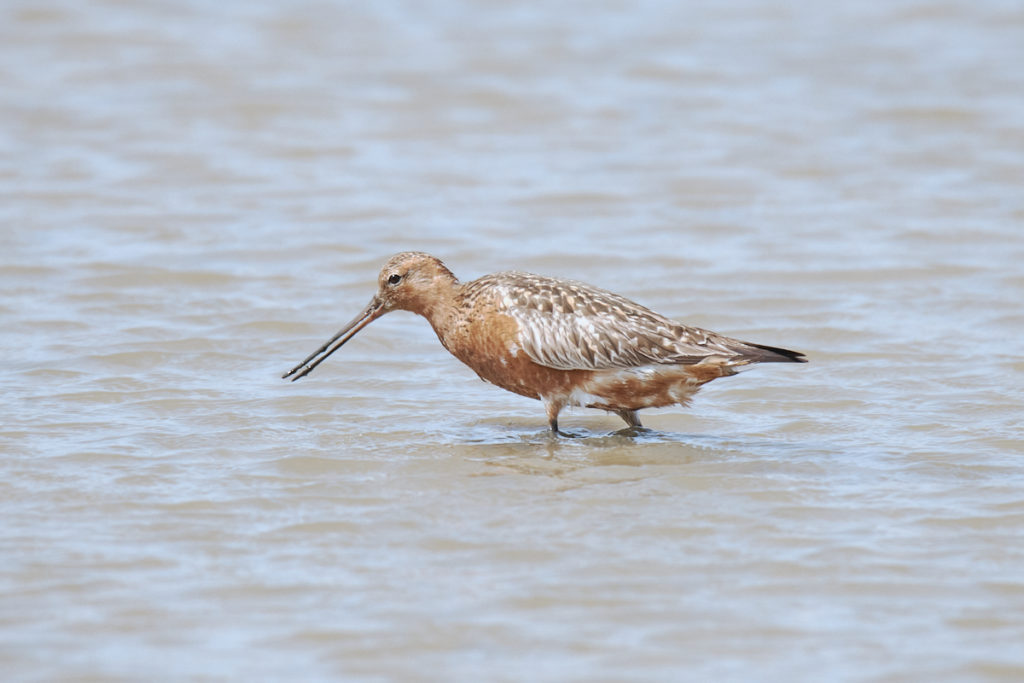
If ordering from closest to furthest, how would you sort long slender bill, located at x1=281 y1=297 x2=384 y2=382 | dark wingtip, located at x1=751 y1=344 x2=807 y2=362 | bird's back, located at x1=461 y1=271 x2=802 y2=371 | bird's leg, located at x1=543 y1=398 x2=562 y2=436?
dark wingtip, located at x1=751 y1=344 x2=807 y2=362, bird's back, located at x1=461 y1=271 x2=802 y2=371, bird's leg, located at x1=543 y1=398 x2=562 y2=436, long slender bill, located at x1=281 y1=297 x2=384 y2=382

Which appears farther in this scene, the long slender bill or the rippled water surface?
the long slender bill

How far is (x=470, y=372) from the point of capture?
10211 mm

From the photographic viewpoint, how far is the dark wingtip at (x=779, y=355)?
318 inches

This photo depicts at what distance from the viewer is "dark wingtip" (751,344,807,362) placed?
809 cm

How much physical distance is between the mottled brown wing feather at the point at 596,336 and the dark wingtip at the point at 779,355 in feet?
0.52

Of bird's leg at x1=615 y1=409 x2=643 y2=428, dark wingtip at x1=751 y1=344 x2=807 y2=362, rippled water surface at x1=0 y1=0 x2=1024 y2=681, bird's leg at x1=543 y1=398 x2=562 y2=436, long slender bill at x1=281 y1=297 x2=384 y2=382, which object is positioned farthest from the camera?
long slender bill at x1=281 y1=297 x2=384 y2=382

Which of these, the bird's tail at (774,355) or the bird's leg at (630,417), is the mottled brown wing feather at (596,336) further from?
the bird's leg at (630,417)

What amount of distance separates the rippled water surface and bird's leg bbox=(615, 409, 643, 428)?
18 centimetres

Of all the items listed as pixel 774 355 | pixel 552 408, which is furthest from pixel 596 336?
pixel 774 355

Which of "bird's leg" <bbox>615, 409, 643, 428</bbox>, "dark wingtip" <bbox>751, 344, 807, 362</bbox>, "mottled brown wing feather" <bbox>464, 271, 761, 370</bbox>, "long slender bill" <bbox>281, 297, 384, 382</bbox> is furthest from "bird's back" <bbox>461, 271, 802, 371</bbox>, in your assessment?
"long slender bill" <bbox>281, 297, 384, 382</bbox>

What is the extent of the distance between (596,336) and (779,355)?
1024mm

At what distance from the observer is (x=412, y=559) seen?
667cm

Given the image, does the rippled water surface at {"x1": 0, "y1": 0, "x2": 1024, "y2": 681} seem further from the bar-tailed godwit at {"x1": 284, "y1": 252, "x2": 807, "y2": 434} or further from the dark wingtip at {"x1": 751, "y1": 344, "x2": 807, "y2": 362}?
the dark wingtip at {"x1": 751, "y1": 344, "x2": 807, "y2": 362}

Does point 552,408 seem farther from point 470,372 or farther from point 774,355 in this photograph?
point 470,372
